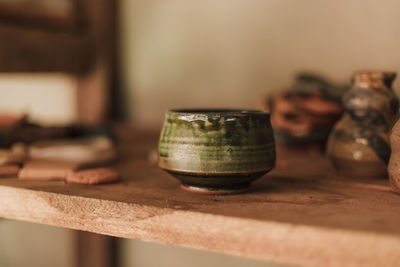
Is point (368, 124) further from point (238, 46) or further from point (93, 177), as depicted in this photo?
point (238, 46)

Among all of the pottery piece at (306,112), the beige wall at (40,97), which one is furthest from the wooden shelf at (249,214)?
the beige wall at (40,97)

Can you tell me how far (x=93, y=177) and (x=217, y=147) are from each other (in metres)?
0.23

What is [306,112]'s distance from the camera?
1105 millimetres

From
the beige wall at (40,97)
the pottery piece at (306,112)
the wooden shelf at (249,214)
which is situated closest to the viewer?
the wooden shelf at (249,214)

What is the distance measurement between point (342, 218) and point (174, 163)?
230 millimetres

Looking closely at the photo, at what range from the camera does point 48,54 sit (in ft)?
4.30

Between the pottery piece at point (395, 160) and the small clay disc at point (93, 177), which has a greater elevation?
the pottery piece at point (395, 160)

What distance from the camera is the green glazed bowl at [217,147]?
638 millimetres

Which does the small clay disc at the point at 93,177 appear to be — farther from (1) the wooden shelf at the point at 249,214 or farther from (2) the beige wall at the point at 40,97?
(2) the beige wall at the point at 40,97

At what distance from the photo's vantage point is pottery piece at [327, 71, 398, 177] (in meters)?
0.77

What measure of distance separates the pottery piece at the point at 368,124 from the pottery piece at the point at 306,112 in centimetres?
29

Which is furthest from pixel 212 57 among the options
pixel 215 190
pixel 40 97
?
pixel 215 190

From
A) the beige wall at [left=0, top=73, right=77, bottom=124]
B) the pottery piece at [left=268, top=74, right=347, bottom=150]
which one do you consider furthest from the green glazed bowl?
the beige wall at [left=0, top=73, right=77, bottom=124]

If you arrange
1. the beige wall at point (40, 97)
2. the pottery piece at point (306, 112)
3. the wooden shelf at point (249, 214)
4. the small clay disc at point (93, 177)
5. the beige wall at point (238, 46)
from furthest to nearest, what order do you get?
the beige wall at point (40, 97), the beige wall at point (238, 46), the pottery piece at point (306, 112), the small clay disc at point (93, 177), the wooden shelf at point (249, 214)
